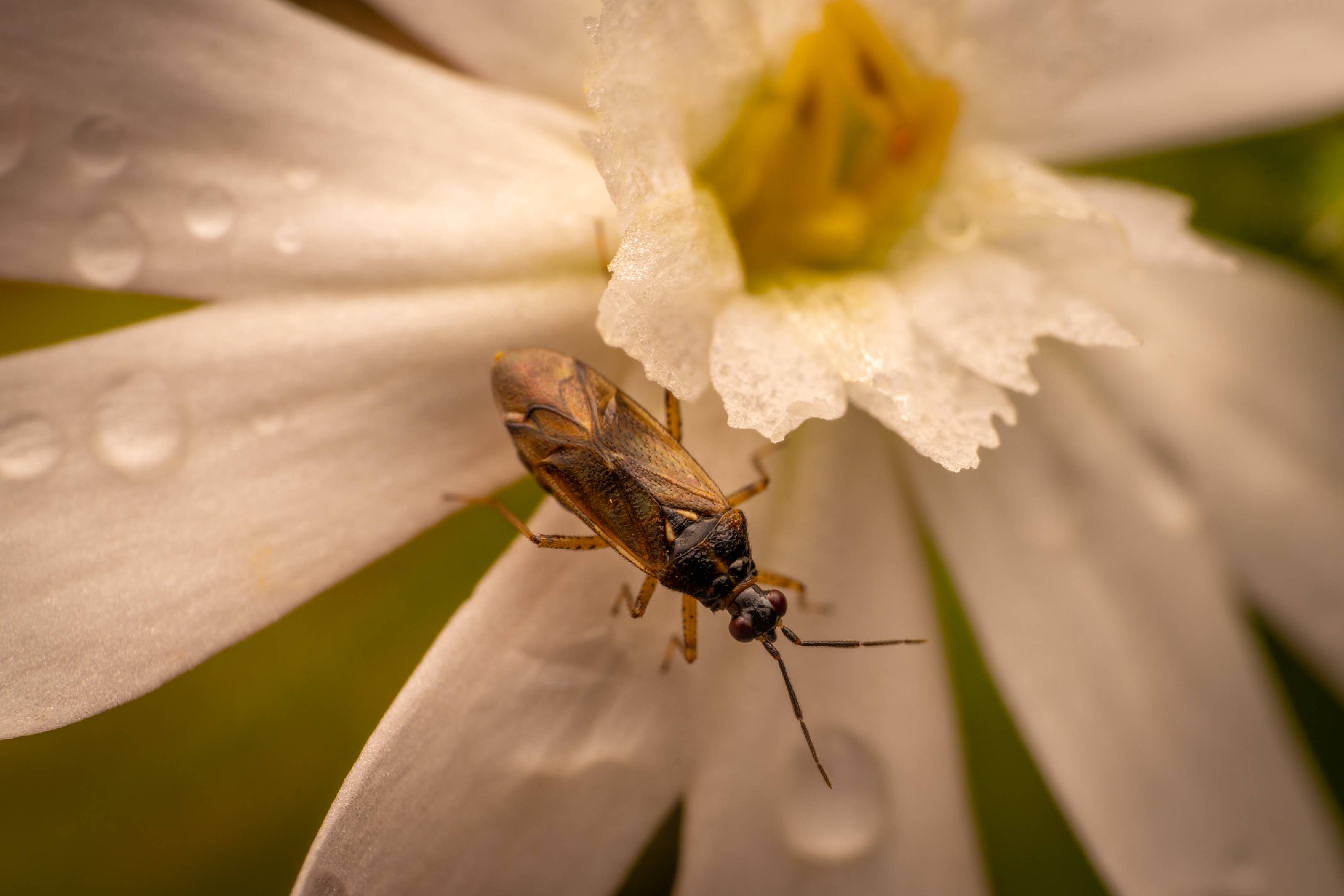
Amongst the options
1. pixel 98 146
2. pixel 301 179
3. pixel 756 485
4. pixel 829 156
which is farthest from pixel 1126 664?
pixel 98 146

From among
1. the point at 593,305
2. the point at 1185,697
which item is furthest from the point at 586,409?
the point at 1185,697

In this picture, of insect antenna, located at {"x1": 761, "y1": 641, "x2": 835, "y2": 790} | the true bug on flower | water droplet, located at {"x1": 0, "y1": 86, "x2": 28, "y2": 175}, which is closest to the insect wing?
the true bug on flower

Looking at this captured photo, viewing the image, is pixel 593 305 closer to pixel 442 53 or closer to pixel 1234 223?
pixel 442 53

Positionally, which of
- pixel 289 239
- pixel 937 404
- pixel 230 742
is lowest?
pixel 230 742

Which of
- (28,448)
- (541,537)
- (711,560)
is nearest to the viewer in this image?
(28,448)

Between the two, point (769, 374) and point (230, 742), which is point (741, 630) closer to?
point (769, 374)

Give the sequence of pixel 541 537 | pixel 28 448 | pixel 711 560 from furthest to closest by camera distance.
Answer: pixel 711 560
pixel 541 537
pixel 28 448
